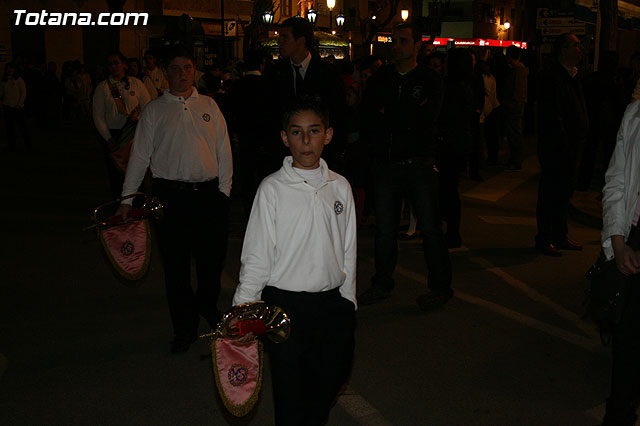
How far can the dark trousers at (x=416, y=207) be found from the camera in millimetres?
6102

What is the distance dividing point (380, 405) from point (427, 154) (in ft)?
8.02

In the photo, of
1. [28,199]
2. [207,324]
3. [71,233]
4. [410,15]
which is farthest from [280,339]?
[410,15]

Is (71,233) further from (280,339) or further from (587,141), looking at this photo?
(587,141)

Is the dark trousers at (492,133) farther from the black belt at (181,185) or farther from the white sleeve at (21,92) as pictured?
the black belt at (181,185)

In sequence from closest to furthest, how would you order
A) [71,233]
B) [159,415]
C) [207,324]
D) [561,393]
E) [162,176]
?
[159,415] < [561,393] < [162,176] < [207,324] < [71,233]

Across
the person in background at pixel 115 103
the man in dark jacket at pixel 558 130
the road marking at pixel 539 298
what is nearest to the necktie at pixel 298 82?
the road marking at pixel 539 298

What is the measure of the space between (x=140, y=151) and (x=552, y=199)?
15.6 ft

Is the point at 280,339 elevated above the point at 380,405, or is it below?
above

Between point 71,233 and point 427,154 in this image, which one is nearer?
point 427,154

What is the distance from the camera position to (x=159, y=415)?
4.27 m

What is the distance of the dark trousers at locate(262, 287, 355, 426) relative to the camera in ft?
10.7

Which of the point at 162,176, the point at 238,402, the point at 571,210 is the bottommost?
the point at 571,210

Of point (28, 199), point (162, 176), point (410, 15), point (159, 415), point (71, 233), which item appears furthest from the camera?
point (410, 15)

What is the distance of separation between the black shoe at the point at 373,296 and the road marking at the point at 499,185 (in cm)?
557
